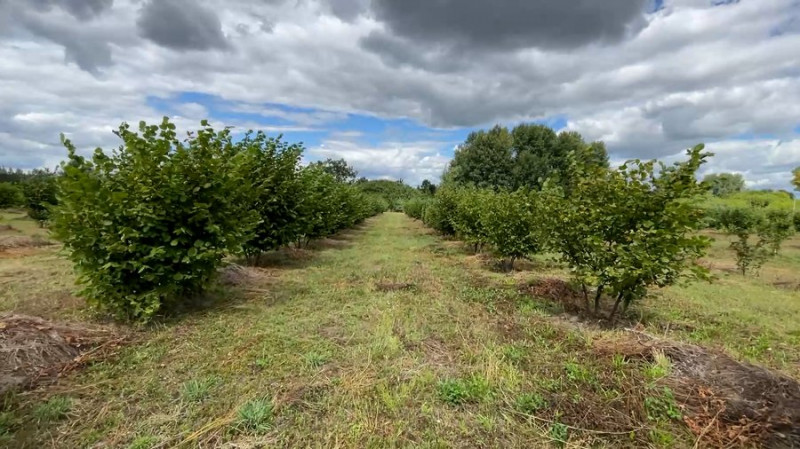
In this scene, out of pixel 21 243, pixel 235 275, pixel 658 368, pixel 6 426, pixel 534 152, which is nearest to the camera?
pixel 6 426

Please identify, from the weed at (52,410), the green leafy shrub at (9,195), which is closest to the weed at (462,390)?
the weed at (52,410)

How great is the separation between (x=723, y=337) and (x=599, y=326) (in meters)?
1.49

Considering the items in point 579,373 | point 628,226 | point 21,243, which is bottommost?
point 21,243

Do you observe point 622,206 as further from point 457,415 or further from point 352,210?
point 352,210

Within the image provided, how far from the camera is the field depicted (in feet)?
9.82

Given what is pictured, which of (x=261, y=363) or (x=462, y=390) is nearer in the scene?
(x=462, y=390)

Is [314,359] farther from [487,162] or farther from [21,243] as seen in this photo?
[487,162]

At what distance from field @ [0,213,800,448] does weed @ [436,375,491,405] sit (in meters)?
0.02

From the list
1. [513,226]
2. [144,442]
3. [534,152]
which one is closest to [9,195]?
[513,226]

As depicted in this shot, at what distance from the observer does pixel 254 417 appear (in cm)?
307

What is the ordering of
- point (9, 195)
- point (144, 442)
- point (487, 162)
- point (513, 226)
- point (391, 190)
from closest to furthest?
point (144, 442) < point (513, 226) < point (9, 195) < point (487, 162) < point (391, 190)

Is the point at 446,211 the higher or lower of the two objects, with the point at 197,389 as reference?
higher

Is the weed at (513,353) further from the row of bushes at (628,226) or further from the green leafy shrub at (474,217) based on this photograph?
the green leafy shrub at (474,217)

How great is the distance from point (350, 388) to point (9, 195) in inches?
1082
